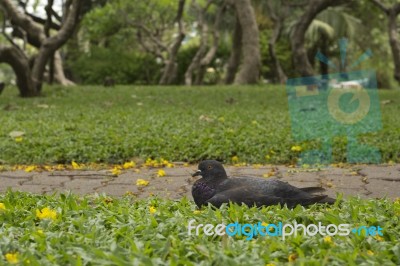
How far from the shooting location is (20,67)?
478 inches

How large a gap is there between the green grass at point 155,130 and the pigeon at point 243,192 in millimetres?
2878

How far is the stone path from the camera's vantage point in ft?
16.6

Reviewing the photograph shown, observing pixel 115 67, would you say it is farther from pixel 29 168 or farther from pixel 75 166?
pixel 29 168

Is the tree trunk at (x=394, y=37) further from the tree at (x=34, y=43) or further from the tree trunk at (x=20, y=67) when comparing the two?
the tree trunk at (x=20, y=67)

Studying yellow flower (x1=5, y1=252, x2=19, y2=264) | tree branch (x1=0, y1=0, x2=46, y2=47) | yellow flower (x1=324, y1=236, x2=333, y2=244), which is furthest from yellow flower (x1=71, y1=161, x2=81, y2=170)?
tree branch (x1=0, y1=0, x2=46, y2=47)

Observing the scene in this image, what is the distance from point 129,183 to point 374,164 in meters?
2.61

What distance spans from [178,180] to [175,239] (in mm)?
2641

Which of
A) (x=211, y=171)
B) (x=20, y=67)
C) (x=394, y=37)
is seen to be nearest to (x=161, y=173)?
(x=211, y=171)

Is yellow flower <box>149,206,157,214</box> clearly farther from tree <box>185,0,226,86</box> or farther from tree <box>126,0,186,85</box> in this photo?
tree <box>126,0,186,85</box>

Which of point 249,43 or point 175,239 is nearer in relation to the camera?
point 175,239

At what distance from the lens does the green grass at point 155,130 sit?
690cm

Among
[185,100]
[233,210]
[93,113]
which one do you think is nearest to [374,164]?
[233,210]

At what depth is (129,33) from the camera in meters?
27.2

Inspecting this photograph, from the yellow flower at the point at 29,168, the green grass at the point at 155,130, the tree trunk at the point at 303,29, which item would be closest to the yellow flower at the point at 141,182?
the yellow flower at the point at 29,168
